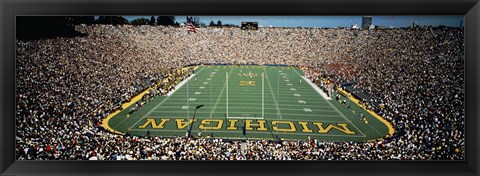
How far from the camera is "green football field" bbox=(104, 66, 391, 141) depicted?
8562mm

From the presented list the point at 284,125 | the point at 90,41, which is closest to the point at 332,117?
the point at 284,125

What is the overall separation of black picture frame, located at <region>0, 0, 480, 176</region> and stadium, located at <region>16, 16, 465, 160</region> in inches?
23.0

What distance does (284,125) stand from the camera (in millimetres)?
9289

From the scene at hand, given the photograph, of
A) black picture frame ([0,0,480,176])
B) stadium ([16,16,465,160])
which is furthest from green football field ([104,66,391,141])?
black picture frame ([0,0,480,176])

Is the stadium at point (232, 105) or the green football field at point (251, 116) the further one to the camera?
the green football field at point (251, 116)

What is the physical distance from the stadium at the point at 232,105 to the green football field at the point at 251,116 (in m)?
0.04

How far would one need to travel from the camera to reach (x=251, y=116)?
10.2m

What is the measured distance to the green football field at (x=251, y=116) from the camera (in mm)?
8562
